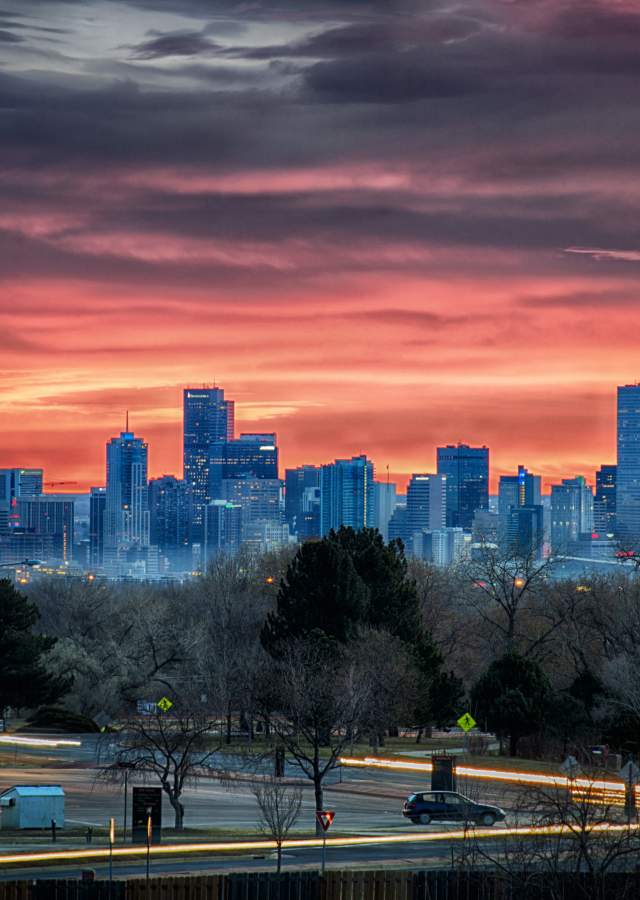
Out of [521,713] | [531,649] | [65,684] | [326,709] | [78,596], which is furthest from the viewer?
[78,596]

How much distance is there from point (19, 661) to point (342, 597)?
16701 mm

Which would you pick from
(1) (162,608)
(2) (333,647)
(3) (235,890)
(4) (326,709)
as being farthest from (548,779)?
(1) (162,608)

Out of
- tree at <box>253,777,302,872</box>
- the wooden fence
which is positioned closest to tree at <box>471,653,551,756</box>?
tree at <box>253,777,302,872</box>

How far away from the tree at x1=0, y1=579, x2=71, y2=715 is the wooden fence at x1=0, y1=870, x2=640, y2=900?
162ft

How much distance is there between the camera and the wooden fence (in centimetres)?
3844

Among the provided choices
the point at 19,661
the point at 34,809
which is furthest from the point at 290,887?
the point at 19,661

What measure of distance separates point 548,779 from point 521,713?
12.2 meters

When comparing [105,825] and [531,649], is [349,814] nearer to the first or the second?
[105,825]

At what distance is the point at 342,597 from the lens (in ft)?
296

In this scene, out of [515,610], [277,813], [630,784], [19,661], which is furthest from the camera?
[515,610]

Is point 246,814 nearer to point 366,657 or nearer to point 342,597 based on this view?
point 366,657

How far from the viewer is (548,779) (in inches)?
2844

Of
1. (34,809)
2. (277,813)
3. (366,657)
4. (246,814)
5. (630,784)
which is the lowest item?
(246,814)

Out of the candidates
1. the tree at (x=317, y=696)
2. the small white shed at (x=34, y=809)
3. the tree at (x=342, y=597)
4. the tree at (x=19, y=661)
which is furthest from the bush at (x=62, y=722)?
the small white shed at (x=34, y=809)
